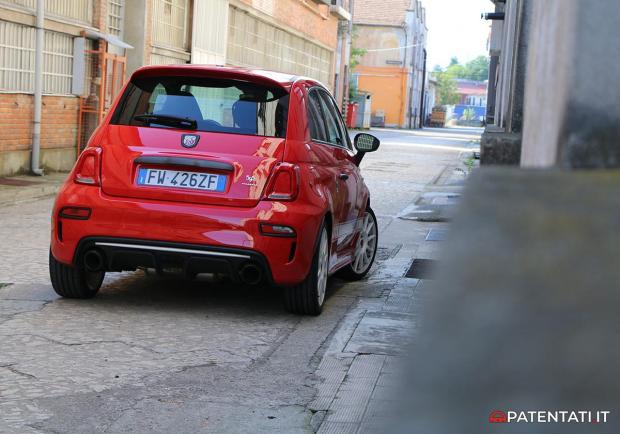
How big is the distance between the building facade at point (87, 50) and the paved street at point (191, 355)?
9.01m

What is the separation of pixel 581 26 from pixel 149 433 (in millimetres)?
2936

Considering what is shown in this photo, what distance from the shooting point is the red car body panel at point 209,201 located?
622 cm

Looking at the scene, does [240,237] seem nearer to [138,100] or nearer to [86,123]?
[138,100]

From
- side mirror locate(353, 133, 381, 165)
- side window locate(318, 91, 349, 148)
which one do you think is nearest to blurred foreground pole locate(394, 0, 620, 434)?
side window locate(318, 91, 349, 148)

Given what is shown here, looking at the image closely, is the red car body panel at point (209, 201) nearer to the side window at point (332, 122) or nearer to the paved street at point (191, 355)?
the paved street at point (191, 355)

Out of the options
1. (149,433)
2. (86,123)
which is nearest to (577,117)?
(149,433)

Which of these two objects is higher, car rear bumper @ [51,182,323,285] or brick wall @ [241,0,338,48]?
brick wall @ [241,0,338,48]

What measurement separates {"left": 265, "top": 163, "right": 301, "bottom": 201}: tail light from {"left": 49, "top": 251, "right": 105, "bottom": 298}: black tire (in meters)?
1.40

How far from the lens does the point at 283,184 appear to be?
636 cm

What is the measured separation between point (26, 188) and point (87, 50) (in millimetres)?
6098

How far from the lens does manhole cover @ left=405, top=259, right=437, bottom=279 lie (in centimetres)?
876

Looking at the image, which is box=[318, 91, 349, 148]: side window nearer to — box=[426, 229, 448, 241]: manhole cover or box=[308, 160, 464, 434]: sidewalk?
box=[308, 160, 464, 434]: sidewalk

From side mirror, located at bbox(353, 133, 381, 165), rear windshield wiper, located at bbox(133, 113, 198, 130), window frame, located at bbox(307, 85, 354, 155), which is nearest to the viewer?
rear windshield wiper, located at bbox(133, 113, 198, 130)

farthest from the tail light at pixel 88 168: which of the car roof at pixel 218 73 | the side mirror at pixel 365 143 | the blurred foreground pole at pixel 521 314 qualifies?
the blurred foreground pole at pixel 521 314
